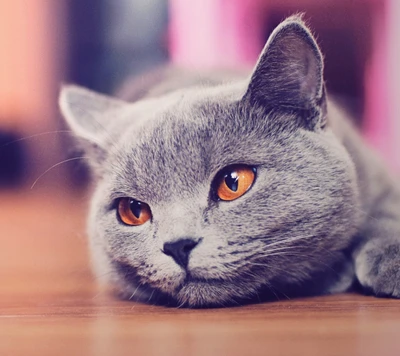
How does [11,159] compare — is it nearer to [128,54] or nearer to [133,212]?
[128,54]

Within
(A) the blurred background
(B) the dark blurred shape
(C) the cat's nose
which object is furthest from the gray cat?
(B) the dark blurred shape

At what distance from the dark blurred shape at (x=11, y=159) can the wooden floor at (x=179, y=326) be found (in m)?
0.29

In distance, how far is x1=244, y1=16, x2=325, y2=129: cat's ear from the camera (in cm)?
91

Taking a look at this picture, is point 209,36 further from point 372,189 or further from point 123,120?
point 372,189

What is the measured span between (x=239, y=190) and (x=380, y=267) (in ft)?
0.87

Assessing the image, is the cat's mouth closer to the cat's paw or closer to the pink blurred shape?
the cat's paw

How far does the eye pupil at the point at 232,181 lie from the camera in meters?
0.93

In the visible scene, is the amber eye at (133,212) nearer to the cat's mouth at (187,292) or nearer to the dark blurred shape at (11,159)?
the cat's mouth at (187,292)

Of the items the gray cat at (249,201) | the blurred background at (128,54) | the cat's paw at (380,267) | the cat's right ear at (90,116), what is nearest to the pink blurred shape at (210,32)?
the blurred background at (128,54)

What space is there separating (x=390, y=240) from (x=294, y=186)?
21cm

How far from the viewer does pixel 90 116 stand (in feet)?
4.03

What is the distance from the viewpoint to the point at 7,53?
143 cm

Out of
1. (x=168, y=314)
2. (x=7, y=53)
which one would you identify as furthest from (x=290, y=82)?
(x=7, y=53)

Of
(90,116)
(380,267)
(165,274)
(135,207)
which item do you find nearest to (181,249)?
(165,274)
